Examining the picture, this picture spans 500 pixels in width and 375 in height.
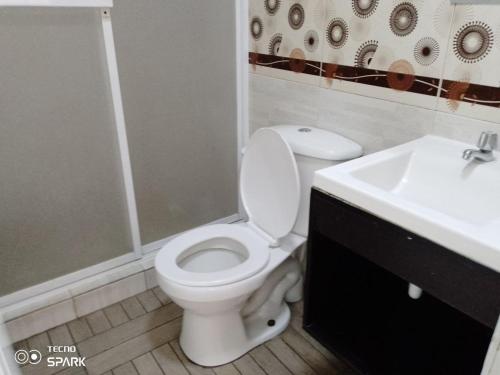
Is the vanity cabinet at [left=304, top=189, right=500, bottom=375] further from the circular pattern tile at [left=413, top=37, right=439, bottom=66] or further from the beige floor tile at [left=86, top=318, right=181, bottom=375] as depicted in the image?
the beige floor tile at [left=86, top=318, right=181, bottom=375]

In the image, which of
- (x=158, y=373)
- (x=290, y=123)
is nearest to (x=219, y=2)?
(x=290, y=123)

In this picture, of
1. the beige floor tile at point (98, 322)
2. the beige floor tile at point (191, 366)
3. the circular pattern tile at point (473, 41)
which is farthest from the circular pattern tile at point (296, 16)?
the beige floor tile at point (98, 322)

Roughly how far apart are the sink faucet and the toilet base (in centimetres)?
97

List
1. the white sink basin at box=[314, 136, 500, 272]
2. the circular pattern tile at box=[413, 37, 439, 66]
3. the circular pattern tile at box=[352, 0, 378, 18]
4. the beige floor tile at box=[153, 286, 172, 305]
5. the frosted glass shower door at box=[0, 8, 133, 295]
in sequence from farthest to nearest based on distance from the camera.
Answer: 1. the beige floor tile at box=[153, 286, 172, 305]
2. the frosted glass shower door at box=[0, 8, 133, 295]
3. the circular pattern tile at box=[352, 0, 378, 18]
4. the circular pattern tile at box=[413, 37, 439, 66]
5. the white sink basin at box=[314, 136, 500, 272]

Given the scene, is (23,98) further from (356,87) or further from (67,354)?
(356,87)

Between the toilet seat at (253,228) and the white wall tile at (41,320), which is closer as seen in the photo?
the toilet seat at (253,228)

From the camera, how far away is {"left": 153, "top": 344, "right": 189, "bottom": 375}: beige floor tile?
1493mm

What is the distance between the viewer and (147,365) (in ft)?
4.98

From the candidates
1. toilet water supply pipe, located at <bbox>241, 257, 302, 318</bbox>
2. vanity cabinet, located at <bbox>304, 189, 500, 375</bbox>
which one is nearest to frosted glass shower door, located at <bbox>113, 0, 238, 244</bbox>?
toilet water supply pipe, located at <bbox>241, 257, 302, 318</bbox>

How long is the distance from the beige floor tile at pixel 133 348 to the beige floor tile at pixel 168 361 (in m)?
0.03

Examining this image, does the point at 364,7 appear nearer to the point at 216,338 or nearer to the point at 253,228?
the point at 253,228

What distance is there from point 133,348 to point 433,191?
4.21 feet

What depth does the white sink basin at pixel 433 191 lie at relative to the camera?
760mm

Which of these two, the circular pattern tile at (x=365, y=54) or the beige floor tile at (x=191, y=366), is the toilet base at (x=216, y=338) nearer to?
the beige floor tile at (x=191, y=366)
